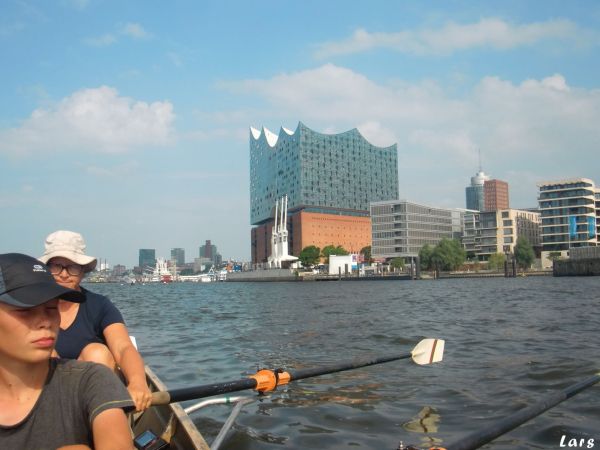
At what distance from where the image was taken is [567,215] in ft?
366

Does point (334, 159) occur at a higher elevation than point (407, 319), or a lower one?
higher

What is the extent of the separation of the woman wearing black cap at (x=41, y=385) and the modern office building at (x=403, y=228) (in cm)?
13056

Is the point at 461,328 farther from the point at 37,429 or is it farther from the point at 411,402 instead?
the point at 37,429

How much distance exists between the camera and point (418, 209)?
136m

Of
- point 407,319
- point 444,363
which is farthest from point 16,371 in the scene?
point 407,319

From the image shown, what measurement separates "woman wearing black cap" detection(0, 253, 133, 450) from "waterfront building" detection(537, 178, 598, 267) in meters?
120

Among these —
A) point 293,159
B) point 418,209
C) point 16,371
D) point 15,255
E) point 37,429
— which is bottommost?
point 37,429

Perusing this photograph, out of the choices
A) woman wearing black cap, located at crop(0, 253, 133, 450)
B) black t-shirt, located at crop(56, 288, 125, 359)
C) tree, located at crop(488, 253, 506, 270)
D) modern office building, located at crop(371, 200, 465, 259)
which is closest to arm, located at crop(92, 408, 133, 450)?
woman wearing black cap, located at crop(0, 253, 133, 450)

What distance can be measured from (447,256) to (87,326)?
11418 cm

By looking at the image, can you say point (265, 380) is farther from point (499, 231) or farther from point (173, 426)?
point (499, 231)

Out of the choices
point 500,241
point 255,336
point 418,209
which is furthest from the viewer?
point 418,209

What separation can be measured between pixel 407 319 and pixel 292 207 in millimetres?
132027

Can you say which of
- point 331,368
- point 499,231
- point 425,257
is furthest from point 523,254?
point 331,368

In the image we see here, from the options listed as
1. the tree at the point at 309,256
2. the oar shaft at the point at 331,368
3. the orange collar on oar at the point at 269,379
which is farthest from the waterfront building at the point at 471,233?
the orange collar on oar at the point at 269,379
